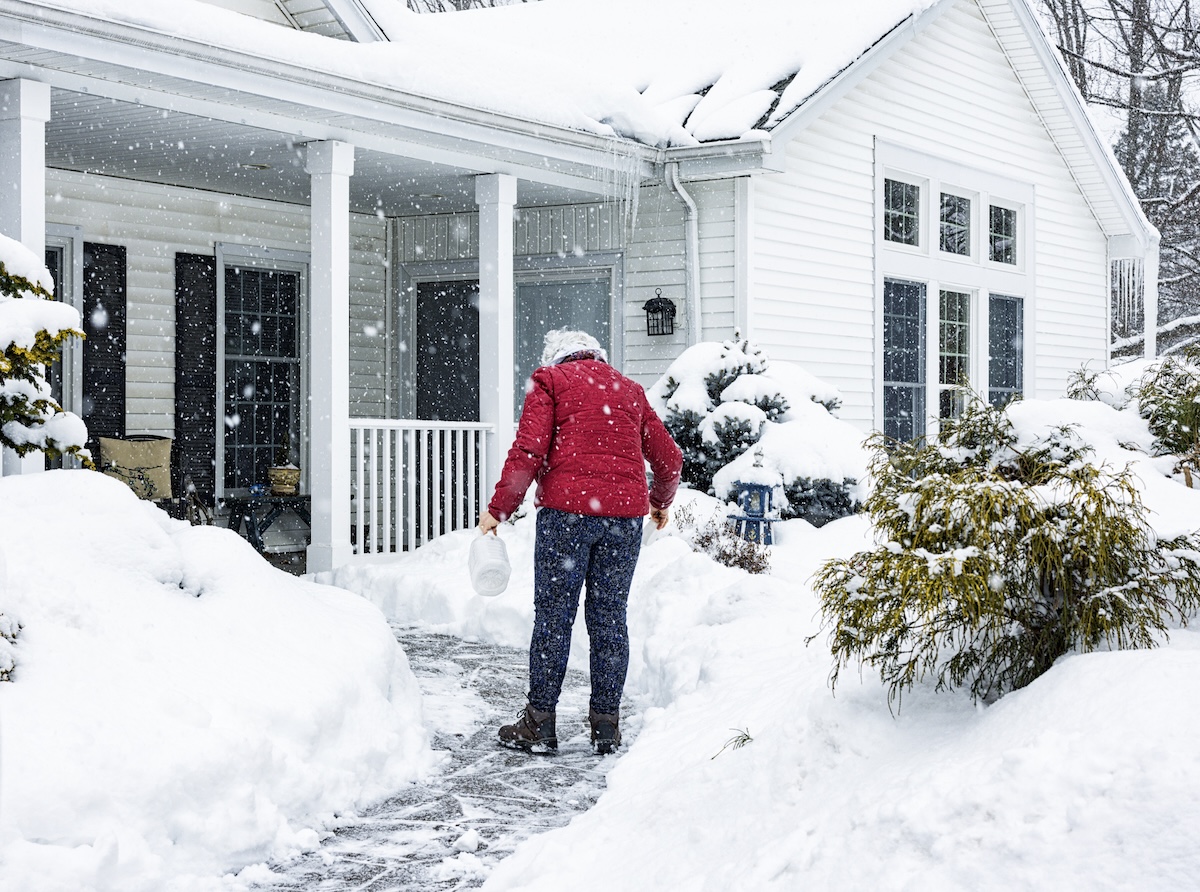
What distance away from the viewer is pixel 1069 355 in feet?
47.5

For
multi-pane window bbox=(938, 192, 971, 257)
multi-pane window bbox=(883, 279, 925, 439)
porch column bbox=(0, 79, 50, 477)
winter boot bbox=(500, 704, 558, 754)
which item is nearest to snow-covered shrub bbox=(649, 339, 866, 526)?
multi-pane window bbox=(883, 279, 925, 439)

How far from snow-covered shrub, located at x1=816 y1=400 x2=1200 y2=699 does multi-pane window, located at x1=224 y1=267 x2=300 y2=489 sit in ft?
26.0

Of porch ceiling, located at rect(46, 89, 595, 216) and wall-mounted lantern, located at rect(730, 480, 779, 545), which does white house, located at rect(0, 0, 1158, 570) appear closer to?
porch ceiling, located at rect(46, 89, 595, 216)

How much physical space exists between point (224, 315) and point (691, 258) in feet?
12.6

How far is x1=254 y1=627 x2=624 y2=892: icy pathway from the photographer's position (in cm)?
392

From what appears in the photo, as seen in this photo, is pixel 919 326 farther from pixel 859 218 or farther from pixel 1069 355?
pixel 1069 355

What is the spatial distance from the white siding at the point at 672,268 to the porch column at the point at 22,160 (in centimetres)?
506

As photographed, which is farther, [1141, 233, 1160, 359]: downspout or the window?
[1141, 233, 1160, 359]: downspout

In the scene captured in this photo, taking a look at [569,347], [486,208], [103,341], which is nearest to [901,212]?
[486,208]

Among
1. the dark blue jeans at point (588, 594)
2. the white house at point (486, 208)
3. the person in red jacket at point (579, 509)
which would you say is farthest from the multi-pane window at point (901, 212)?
the dark blue jeans at point (588, 594)

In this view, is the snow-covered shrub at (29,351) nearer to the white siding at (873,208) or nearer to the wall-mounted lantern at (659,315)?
the wall-mounted lantern at (659,315)

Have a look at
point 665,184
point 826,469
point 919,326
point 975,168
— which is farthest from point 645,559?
point 975,168

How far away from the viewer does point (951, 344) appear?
12.8 meters

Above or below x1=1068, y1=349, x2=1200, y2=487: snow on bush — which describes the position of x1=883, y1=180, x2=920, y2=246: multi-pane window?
above
